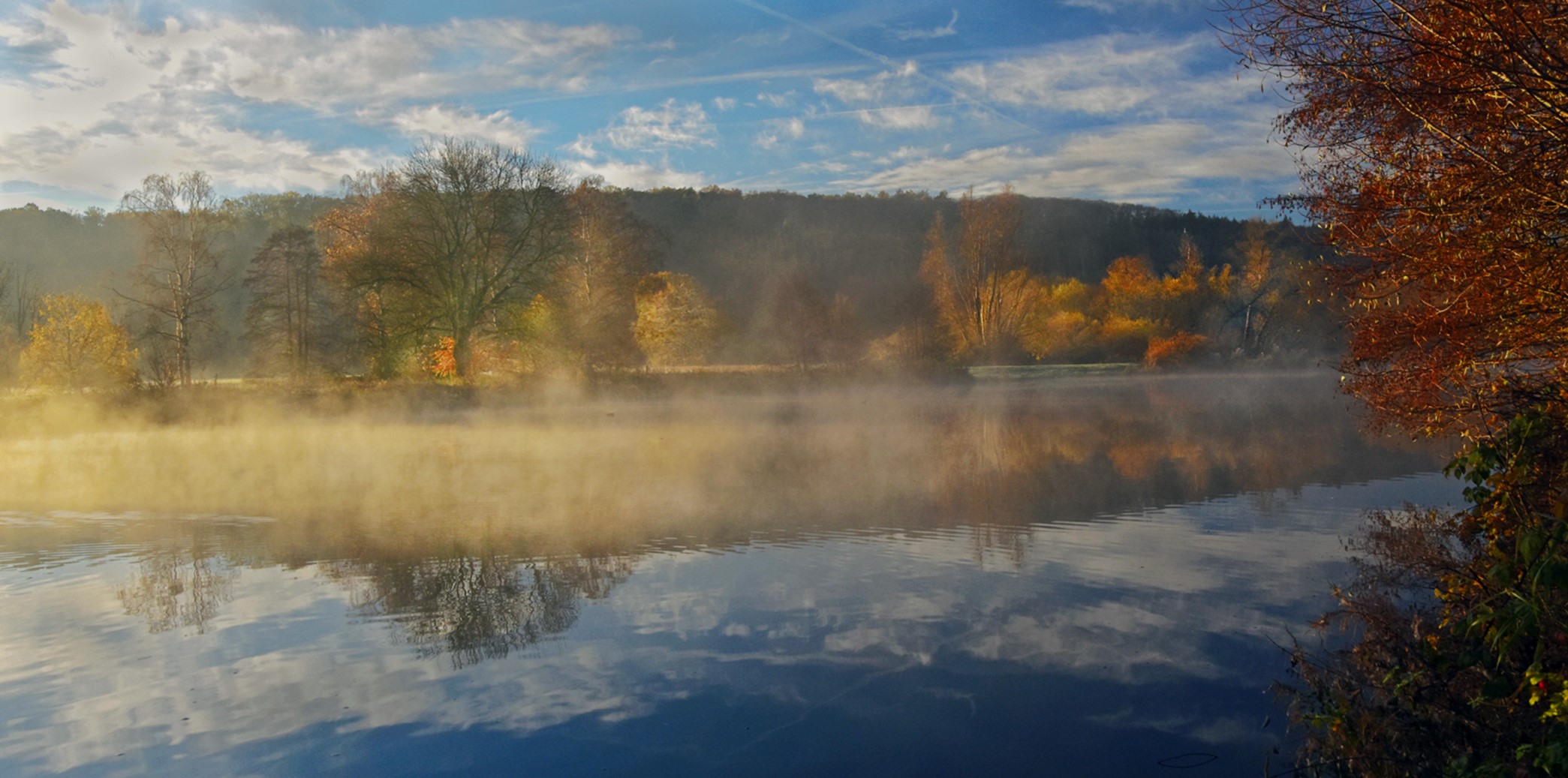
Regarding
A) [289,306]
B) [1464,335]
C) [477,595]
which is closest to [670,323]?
[289,306]

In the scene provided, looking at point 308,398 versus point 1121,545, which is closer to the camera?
point 1121,545

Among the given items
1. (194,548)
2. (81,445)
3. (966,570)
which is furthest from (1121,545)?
(81,445)

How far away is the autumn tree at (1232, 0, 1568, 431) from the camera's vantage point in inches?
215

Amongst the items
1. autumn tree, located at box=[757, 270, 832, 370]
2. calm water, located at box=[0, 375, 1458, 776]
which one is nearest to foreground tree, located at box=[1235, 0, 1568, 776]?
calm water, located at box=[0, 375, 1458, 776]

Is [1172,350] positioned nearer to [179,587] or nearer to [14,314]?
[179,587]

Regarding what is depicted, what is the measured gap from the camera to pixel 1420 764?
16.6 ft

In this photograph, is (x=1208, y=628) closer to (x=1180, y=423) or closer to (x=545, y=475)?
(x=545, y=475)

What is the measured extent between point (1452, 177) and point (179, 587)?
11.2m

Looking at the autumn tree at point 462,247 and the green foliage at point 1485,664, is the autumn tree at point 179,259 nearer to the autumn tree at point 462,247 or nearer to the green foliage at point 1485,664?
the autumn tree at point 462,247

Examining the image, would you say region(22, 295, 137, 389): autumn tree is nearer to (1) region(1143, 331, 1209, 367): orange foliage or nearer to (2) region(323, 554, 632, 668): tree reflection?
(2) region(323, 554, 632, 668): tree reflection

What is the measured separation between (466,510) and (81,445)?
1842cm

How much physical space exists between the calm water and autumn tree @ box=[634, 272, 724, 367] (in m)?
30.9

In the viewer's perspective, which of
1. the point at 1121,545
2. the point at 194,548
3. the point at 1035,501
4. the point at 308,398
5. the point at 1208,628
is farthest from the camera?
the point at 308,398

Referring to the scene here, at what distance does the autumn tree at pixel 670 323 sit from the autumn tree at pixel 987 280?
709 inches
